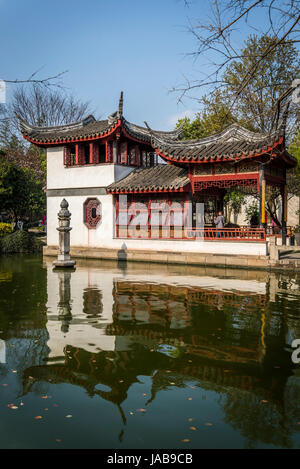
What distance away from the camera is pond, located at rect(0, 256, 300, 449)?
3.30 metres

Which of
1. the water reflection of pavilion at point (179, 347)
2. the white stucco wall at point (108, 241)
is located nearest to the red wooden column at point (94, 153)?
the white stucco wall at point (108, 241)

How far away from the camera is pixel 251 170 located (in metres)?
14.8

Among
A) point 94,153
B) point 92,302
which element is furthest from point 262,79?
point 92,302

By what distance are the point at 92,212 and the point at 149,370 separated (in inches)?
557

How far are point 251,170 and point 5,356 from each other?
1166cm

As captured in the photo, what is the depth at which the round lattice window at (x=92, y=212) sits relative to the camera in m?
18.1

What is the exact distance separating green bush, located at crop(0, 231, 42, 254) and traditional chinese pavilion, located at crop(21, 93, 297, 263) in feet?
7.38

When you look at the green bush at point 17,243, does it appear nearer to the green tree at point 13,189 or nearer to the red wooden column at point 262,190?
the green tree at point 13,189

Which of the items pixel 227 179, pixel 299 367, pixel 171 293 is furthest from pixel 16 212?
pixel 299 367

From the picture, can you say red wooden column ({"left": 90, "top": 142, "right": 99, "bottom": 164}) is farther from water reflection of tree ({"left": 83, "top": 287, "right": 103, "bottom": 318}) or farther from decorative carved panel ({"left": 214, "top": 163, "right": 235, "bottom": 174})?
water reflection of tree ({"left": 83, "top": 287, "right": 103, "bottom": 318})

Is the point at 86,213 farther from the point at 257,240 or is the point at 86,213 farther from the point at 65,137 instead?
the point at 257,240

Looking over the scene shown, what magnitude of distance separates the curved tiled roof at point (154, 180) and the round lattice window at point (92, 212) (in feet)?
3.95

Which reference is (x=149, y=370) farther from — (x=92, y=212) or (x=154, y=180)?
(x=92, y=212)

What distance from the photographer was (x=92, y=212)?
1833cm
